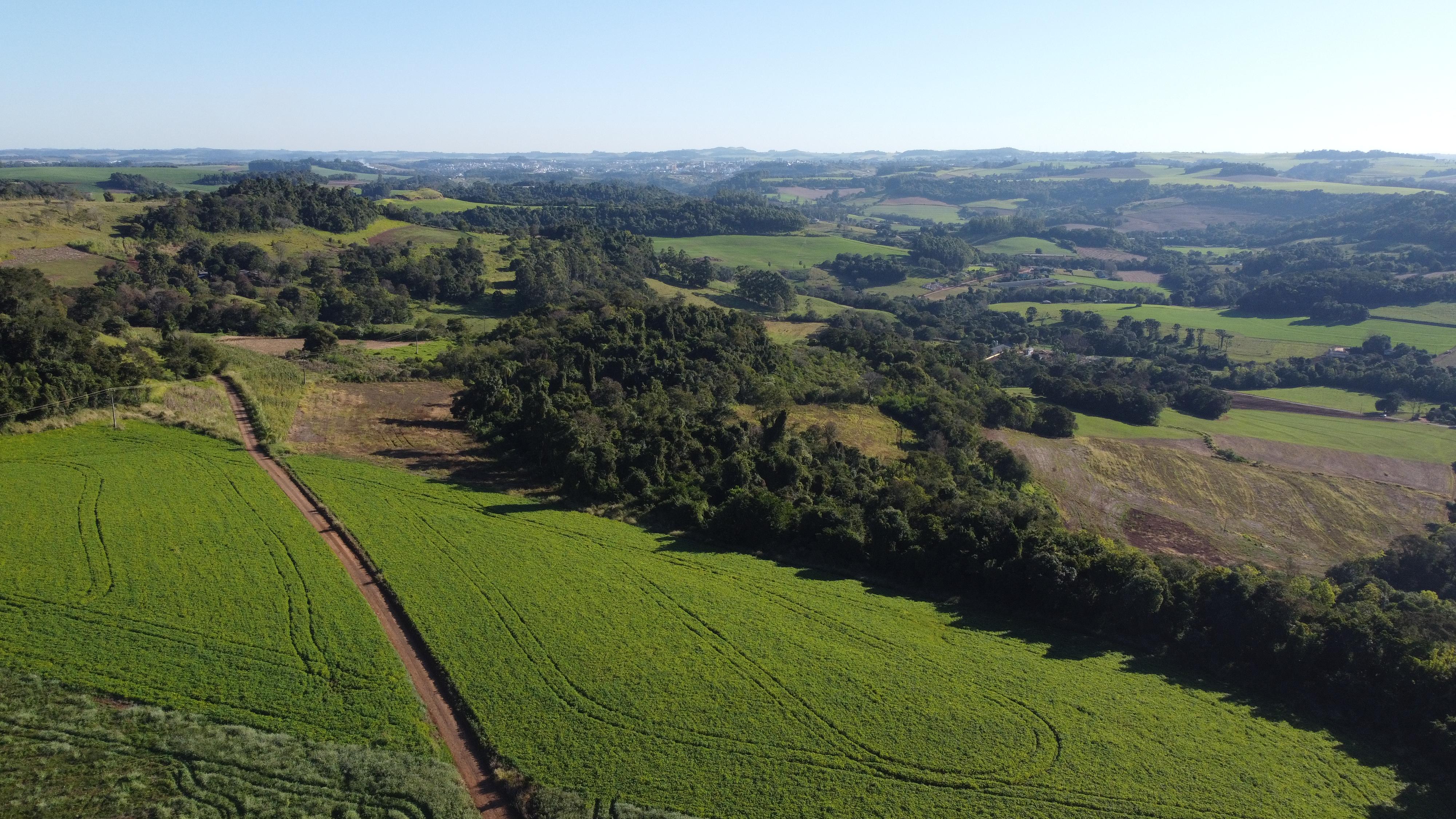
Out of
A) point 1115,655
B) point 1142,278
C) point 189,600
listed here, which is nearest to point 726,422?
point 1115,655

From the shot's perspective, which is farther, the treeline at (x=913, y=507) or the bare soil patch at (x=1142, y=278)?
the bare soil patch at (x=1142, y=278)

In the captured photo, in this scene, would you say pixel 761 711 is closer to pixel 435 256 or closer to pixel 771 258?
pixel 435 256

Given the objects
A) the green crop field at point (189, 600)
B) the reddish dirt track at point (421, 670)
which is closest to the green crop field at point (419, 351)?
the green crop field at point (189, 600)

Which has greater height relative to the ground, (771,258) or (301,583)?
(771,258)

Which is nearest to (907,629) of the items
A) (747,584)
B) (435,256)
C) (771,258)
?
(747,584)

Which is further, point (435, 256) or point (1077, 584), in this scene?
point (435, 256)

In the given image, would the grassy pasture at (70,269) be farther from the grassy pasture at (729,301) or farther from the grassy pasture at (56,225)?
the grassy pasture at (729,301)

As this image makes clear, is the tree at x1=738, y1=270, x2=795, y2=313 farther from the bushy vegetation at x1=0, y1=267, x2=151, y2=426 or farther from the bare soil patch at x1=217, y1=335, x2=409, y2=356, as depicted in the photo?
the bushy vegetation at x1=0, y1=267, x2=151, y2=426
